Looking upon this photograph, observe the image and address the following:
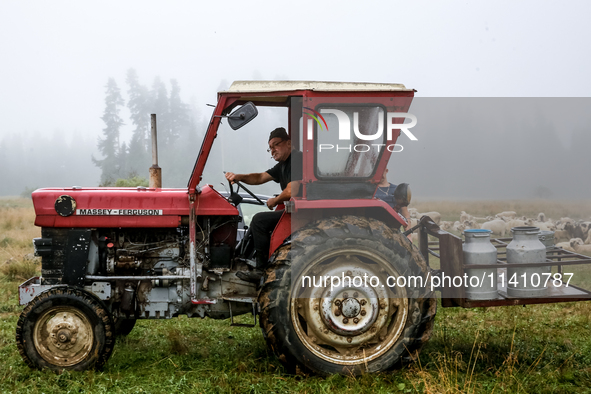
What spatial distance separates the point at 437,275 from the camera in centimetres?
461

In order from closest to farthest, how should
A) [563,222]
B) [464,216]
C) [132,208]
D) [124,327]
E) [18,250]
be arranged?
1. [132,208]
2. [124,327]
3. [18,250]
4. [563,222]
5. [464,216]

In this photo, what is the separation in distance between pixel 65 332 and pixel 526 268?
13.2 ft

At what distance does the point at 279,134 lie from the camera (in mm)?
4836

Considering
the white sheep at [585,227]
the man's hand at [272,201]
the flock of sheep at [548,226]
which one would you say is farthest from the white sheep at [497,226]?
the man's hand at [272,201]

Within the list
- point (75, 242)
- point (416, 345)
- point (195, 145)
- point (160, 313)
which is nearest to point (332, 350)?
point (416, 345)

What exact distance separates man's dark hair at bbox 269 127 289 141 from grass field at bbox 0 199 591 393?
208 centimetres

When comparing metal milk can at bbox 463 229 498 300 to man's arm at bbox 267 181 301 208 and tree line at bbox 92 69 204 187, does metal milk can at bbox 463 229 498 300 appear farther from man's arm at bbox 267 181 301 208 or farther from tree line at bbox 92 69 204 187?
tree line at bbox 92 69 204 187

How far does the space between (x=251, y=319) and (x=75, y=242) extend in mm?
2746

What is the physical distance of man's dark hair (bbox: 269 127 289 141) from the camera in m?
4.80

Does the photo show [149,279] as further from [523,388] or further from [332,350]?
[523,388]

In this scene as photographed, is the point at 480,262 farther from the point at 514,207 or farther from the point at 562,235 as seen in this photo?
the point at 514,207

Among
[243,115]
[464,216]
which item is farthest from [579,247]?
[243,115]

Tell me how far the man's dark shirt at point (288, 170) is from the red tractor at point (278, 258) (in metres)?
0.15

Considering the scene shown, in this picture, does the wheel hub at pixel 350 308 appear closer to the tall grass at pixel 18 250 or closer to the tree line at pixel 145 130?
the tall grass at pixel 18 250
